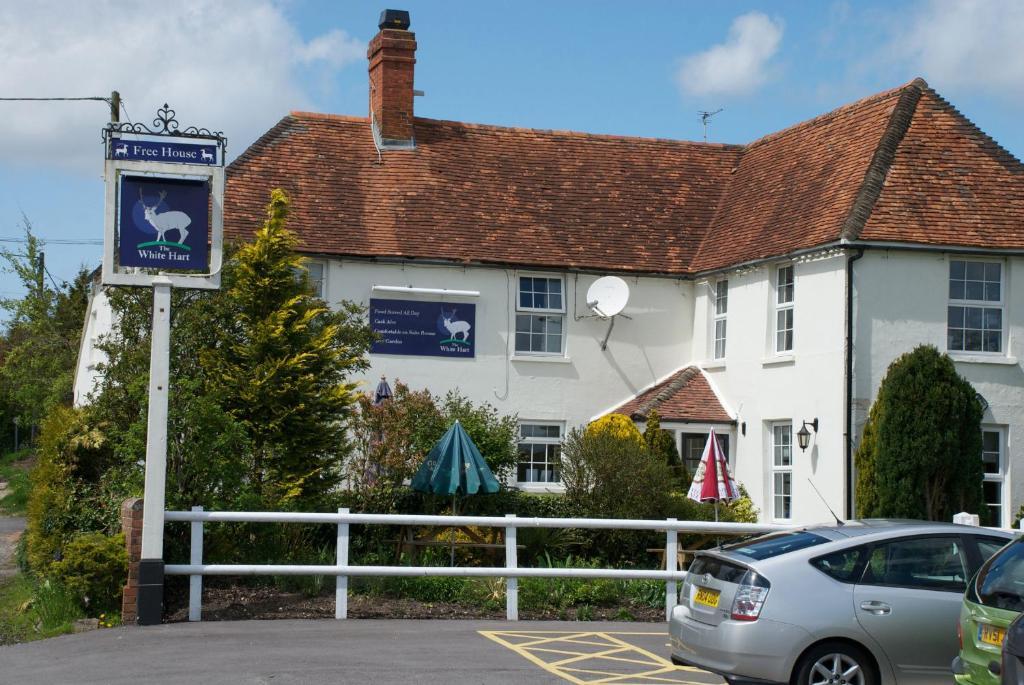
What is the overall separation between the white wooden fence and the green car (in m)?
4.57

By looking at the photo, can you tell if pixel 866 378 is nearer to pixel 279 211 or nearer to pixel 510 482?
pixel 510 482

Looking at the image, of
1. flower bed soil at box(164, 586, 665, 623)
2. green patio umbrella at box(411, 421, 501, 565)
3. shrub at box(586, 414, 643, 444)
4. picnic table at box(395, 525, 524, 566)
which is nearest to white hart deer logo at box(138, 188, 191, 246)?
flower bed soil at box(164, 586, 665, 623)

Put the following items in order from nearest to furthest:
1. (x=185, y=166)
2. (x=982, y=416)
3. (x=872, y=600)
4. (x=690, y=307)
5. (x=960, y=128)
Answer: (x=872, y=600)
(x=185, y=166)
(x=982, y=416)
(x=960, y=128)
(x=690, y=307)

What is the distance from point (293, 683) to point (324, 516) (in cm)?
371

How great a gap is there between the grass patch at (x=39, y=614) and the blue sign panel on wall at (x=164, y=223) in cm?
357

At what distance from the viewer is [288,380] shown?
17.6m

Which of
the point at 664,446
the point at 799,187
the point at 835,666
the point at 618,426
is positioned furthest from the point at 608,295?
the point at 835,666

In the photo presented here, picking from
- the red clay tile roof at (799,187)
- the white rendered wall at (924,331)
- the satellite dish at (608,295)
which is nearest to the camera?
the white rendered wall at (924,331)

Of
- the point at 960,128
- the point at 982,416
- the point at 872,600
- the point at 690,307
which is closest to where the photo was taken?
the point at 872,600

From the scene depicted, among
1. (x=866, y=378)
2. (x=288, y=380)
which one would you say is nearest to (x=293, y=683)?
(x=288, y=380)

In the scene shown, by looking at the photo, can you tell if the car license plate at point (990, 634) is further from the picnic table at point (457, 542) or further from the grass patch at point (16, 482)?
the grass patch at point (16, 482)

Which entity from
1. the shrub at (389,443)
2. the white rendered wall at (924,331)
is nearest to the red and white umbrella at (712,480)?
the white rendered wall at (924,331)

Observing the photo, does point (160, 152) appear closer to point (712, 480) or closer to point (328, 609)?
point (328, 609)

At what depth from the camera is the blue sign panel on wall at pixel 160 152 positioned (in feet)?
45.5
